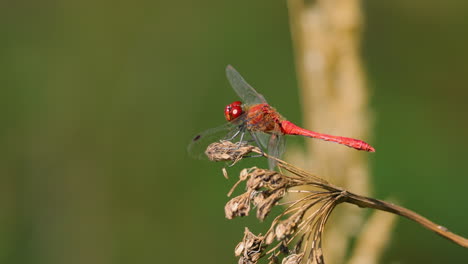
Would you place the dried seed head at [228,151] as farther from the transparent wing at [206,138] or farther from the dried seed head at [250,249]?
the transparent wing at [206,138]

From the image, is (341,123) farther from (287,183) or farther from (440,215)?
(440,215)

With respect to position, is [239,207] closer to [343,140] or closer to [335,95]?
[343,140]

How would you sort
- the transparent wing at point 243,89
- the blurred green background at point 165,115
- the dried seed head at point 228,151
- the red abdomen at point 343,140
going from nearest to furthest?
the dried seed head at point 228,151, the red abdomen at point 343,140, the transparent wing at point 243,89, the blurred green background at point 165,115

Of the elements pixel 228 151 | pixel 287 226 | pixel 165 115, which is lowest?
pixel 165 115

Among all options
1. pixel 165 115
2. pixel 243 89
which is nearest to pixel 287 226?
pixel 243 89

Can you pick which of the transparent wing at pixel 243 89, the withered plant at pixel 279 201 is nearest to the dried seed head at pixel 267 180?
the withered plant at pixel 279 201

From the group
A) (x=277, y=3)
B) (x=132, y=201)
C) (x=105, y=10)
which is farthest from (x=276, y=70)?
(x=105, y=10)
